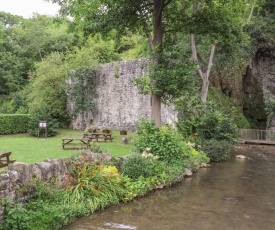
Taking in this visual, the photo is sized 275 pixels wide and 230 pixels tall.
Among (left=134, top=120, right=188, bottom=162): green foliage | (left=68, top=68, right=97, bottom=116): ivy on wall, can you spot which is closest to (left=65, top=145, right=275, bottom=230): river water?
(left=134, top=120, right=188, bottom=162): green foliage

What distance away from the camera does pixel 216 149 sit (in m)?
14.3

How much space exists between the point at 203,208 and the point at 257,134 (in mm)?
13789

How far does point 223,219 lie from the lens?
7105 mm

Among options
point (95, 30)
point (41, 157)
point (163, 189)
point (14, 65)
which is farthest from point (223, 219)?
point (14, 65)

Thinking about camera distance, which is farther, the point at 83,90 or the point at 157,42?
the point at 83,90

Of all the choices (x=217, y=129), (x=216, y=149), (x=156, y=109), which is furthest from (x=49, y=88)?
(x=216, y=149)

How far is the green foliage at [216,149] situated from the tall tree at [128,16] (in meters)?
3.02

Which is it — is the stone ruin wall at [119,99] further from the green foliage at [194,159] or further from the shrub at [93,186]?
the shrub at [93,186]

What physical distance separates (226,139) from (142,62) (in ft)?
23.1

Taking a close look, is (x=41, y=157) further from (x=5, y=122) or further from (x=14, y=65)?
(x=14, y=65)

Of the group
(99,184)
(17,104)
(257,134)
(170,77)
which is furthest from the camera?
(17,104)

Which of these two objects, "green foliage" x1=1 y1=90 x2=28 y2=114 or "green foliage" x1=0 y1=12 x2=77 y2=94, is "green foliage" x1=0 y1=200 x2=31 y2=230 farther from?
"green foliage" x1=0 y1=12 x2=77 y2=94

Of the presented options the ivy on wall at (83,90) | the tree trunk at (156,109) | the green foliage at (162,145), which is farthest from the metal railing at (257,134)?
the ivy on wall at (83,90)

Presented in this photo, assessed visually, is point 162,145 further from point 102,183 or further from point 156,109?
point 102,183
